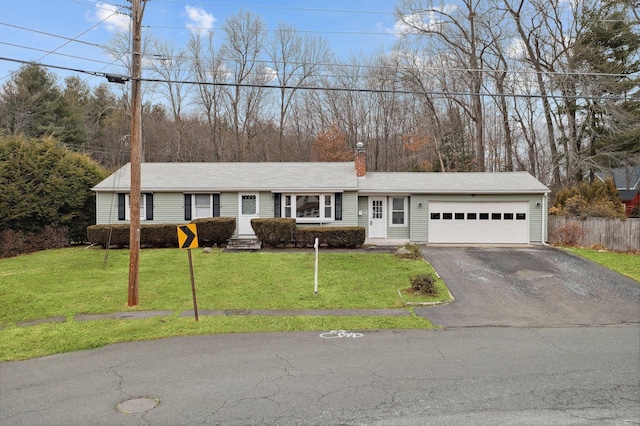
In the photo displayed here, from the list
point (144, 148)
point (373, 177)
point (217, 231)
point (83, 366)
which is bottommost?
point (83, 366)

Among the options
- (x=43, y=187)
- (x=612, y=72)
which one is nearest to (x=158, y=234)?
(x=43, y=187)

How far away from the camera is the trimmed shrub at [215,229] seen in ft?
58.4

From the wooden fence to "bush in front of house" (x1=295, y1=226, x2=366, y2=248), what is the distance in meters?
9.11

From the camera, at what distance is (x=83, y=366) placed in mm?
6410

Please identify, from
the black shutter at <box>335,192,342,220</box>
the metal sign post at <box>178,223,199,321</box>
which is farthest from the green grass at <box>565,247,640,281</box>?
the metal sign post at <box>178,223,199,321</box>

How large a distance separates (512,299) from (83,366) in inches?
378

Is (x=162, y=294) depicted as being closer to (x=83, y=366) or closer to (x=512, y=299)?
(x=83, y=366)

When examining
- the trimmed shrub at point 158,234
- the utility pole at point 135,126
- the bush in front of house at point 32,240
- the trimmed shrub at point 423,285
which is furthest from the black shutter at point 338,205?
the bush in front of house at point 32,240

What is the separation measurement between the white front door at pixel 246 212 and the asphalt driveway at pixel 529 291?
26.1ft

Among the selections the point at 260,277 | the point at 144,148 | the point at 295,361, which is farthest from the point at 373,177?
the point at 144,148

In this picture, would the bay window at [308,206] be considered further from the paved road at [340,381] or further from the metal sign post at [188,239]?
the paved road at [340,381]

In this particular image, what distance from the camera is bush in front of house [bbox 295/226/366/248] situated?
690 inches

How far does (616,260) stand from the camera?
15320mm

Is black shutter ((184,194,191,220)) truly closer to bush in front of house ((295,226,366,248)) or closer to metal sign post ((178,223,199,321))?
bush in front of house ((295,226,366,248))
